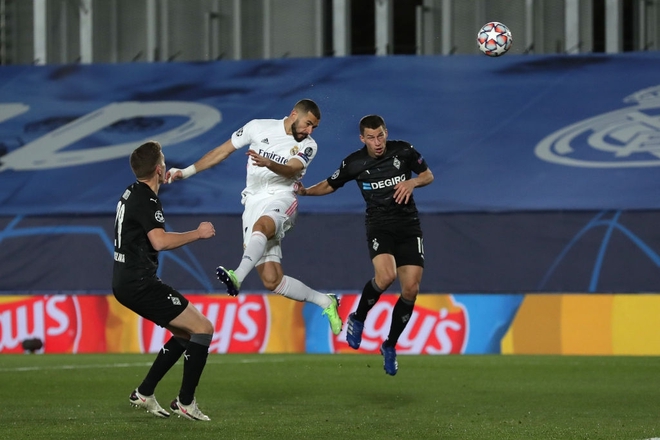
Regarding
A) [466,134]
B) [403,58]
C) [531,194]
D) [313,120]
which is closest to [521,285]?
[531,194]

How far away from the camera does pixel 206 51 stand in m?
24.5

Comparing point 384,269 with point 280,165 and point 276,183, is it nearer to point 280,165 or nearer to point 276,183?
point 276,183

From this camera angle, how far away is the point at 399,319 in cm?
1084

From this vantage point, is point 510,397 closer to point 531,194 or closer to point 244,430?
point 244,430

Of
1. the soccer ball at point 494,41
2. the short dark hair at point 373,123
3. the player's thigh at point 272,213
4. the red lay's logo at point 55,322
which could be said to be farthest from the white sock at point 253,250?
the red lay's logo at point 55,322

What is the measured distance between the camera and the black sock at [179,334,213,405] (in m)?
8.72

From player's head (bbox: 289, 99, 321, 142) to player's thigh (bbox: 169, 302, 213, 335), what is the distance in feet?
7.08

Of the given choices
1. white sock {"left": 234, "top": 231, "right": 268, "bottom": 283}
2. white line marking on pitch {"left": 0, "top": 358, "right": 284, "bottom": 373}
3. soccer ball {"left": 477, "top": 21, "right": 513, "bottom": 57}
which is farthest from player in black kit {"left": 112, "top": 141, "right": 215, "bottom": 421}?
white line marking on pitch {"left": 0, "top": 358, "right": 284, "bottom": 373}

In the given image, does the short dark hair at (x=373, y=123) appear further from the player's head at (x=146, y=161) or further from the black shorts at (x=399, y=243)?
the player's head at (x=146, y=161)

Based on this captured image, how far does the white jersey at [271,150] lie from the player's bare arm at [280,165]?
0.09 m

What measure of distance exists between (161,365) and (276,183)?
7.07 ft

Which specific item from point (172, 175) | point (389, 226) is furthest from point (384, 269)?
point (172, 175)

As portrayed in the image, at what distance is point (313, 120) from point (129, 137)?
37.3 feet

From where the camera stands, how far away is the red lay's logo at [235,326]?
1716 cm
